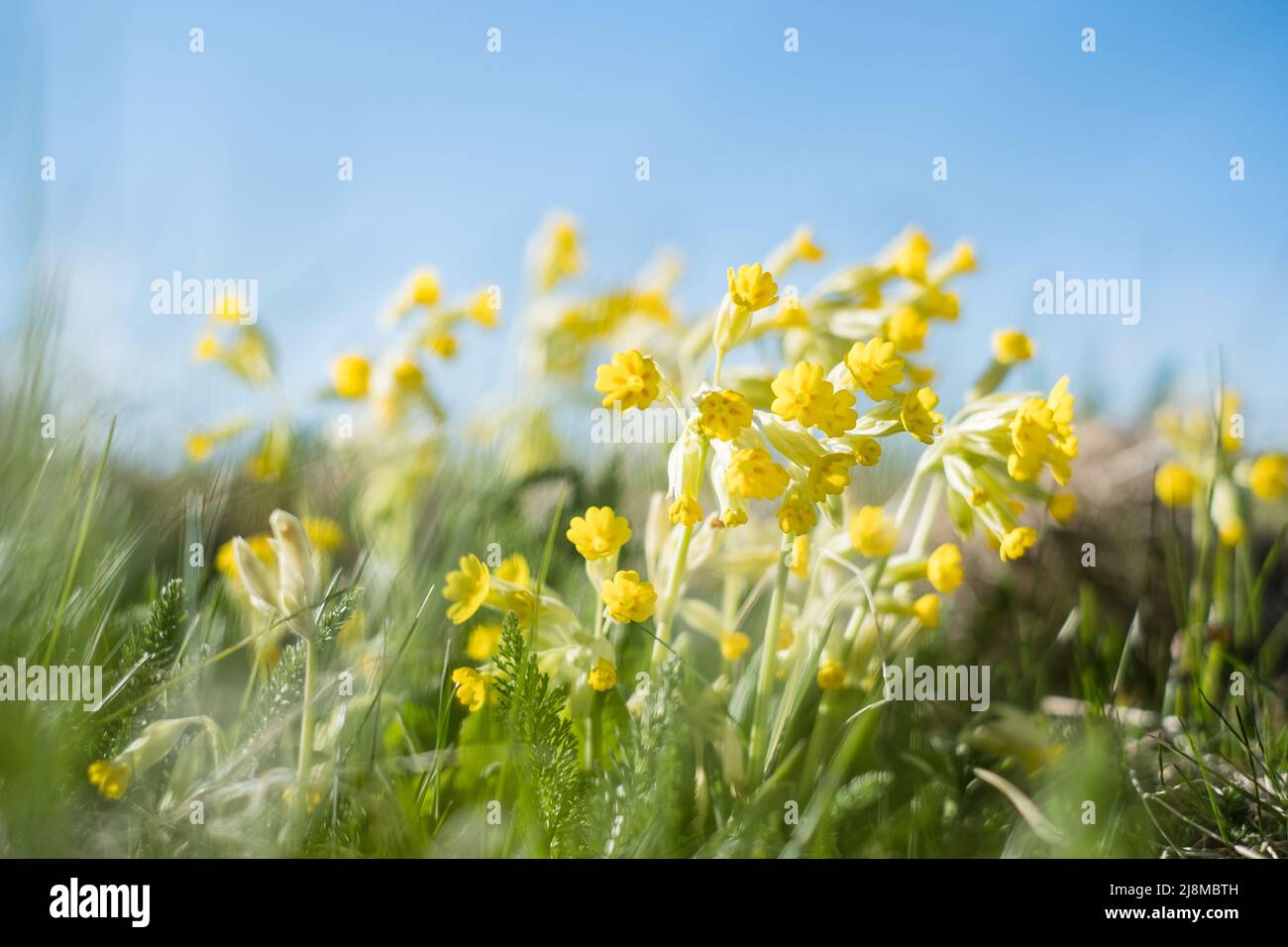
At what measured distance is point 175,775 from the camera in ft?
3.44

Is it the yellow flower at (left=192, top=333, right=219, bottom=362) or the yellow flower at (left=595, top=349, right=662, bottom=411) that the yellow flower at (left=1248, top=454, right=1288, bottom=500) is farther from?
the yellow flower at (left=192, top=333, right=219, bottom=362)

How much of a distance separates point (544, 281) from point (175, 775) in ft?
3.58

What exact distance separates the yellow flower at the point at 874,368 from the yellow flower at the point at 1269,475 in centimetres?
99

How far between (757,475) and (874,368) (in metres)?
0.16

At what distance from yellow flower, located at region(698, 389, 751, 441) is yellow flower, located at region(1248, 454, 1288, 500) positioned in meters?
1.13

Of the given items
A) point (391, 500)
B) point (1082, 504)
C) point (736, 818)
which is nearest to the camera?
point (736, 818)

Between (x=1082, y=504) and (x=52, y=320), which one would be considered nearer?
(x=52, y=320)

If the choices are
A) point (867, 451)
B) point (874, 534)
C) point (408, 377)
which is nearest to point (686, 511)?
point (867, 451)

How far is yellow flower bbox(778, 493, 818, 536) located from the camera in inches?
37.3

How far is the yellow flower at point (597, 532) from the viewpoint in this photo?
991 millimetres

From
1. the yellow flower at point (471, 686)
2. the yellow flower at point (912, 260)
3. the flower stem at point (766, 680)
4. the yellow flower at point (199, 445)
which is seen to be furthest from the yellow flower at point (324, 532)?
the yellow flower at point (912, 260)

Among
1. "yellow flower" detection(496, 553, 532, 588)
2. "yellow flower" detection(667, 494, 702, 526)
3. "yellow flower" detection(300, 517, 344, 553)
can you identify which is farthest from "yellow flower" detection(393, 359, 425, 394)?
"yellow flower" detection(667, 494, 702, 526)

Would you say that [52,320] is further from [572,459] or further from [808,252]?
[808,252]
